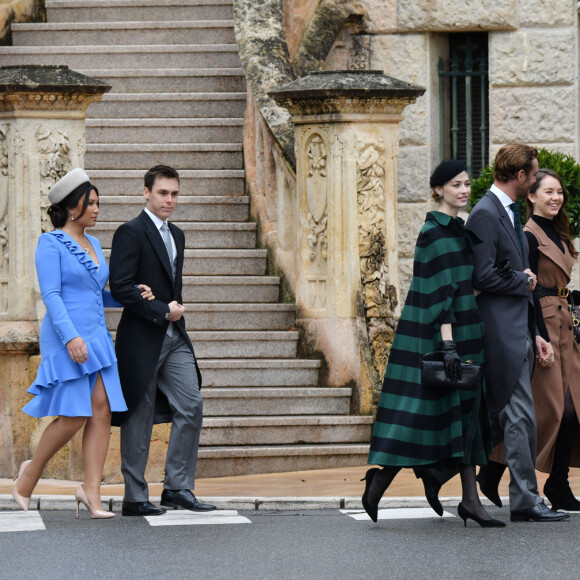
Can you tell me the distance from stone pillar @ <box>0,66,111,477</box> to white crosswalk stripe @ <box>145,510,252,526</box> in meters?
2.09

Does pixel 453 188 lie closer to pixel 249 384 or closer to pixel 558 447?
pixel 558 447

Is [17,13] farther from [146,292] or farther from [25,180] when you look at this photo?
[146,292]

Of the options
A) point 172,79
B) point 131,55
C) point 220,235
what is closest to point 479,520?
point 220,235

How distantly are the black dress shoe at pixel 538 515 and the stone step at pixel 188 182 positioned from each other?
545cm

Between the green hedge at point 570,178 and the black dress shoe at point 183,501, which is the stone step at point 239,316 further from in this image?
the black dress shoe at point 183,501

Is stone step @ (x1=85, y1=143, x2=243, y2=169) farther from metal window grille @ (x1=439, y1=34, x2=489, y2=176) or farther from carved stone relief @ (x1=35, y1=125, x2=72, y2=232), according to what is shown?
carved stone relief @ (x1=35, y1=125, x2=72, y2=232)

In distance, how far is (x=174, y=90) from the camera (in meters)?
15.6

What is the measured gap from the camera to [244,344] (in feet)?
41.4

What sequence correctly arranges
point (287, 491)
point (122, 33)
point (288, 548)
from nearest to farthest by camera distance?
point (288, 548)
point (287, 491)
point (122, 33)

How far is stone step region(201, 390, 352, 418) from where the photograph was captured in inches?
472

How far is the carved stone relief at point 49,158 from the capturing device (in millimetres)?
11758

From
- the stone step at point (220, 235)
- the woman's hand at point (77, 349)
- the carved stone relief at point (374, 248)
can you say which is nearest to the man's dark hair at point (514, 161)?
the woman's hand at point (77, 349)

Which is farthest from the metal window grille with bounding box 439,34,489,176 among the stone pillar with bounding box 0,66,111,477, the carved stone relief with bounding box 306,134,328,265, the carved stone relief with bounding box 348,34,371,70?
the stone pillar with bounding box 0,66,111,477

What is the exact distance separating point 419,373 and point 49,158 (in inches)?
142
